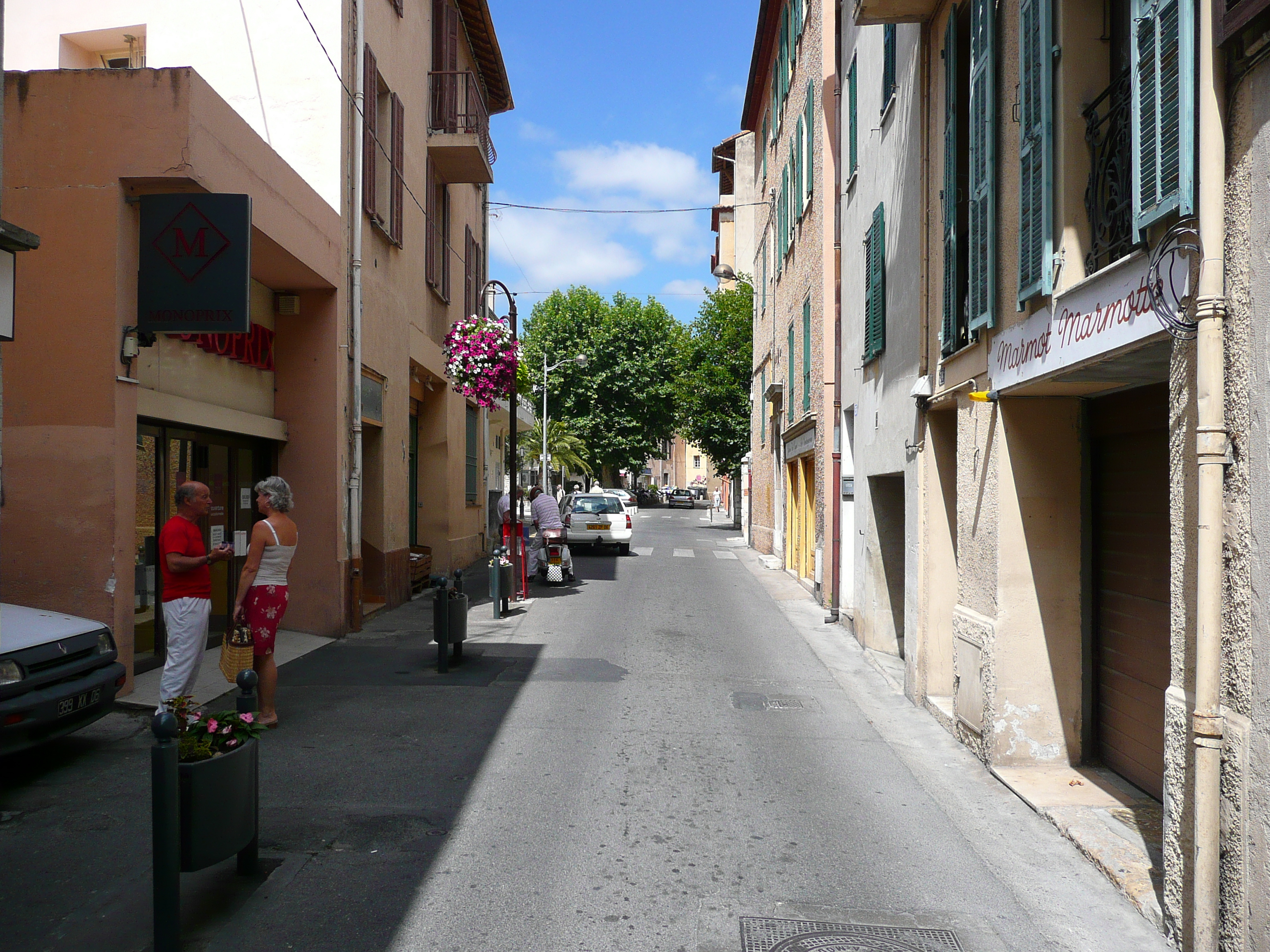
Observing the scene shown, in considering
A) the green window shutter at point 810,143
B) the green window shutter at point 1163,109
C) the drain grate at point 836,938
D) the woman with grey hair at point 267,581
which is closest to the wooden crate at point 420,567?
the woman with grey hair at point 267,581

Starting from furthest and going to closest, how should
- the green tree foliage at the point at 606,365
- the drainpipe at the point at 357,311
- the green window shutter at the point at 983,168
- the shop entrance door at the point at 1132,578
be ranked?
the green tree foliage at the point at 606,365 → the drainpipe at the point at 357,311 → the green window shutter at the point at 983,168 → the shop entrance door at the point at 1132,578

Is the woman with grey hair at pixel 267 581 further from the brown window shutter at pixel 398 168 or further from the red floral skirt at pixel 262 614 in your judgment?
the brown window shutter at pixel 398 168

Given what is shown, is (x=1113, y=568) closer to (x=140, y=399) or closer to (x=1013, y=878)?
(x=1013, y=878)

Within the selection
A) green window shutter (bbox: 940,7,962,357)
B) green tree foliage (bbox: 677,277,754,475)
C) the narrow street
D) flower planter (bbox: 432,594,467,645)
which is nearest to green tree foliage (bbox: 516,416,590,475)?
green tree foliage (bbox: 677,277,754,475)

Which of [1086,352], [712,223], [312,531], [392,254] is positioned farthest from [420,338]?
[712,223]

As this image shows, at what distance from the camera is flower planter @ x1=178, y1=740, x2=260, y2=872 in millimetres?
3934

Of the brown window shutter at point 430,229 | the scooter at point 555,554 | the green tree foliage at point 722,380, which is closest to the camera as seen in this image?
the brown window shutter at point 430,229

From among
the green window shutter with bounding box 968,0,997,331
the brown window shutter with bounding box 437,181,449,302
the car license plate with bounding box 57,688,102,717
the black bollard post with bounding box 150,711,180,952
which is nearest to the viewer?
the black bollard post with bounding box 150,711,180,952

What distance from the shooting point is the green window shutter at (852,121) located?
13102 mm

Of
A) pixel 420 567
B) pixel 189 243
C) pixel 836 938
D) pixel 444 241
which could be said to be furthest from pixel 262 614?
pixel 444 241

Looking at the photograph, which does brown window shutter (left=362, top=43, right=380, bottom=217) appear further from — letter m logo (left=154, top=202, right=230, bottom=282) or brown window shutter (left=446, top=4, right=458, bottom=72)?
letter m logo (left=154, top=202, right=230, bottom=282)

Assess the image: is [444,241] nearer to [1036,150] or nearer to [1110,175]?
[1036,150]

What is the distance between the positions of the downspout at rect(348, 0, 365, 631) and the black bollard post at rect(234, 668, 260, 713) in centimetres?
774

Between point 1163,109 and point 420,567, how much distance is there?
570 inches
